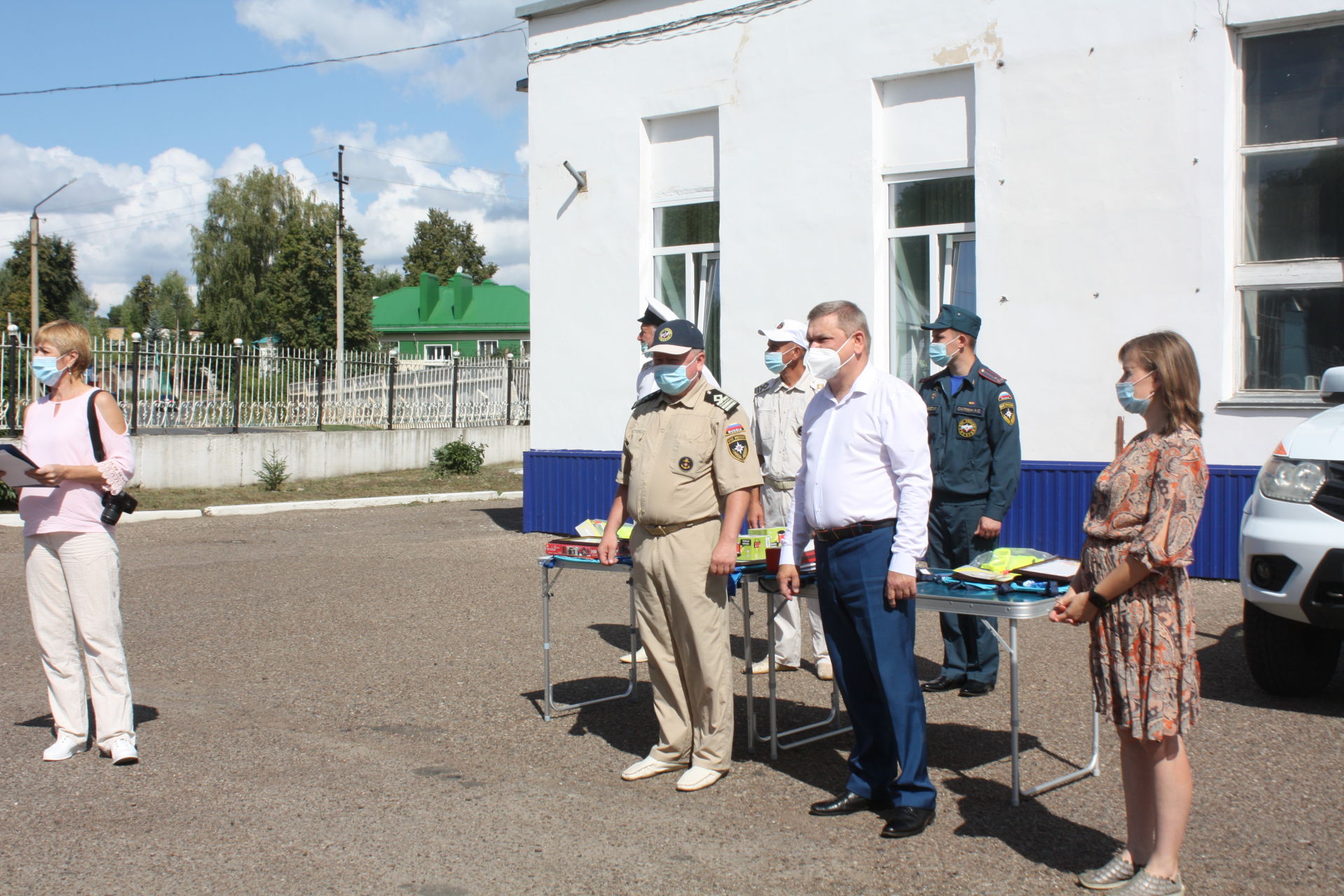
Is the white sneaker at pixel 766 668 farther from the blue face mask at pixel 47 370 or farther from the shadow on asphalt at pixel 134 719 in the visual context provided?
the blue face mask at pixel 47 370

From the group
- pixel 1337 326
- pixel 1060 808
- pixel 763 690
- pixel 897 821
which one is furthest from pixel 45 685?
pixel 1337 326

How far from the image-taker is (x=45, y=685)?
6.51 m

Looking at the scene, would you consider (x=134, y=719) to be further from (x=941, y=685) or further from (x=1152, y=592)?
(x=1152, y=592)

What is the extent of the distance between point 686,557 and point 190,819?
2114 mm

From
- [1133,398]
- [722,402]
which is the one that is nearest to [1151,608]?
[1133,398]

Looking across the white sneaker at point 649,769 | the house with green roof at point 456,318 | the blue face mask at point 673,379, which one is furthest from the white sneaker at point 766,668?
the house with green roof at point 456,318

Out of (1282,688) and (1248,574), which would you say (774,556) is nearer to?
(1248,574)

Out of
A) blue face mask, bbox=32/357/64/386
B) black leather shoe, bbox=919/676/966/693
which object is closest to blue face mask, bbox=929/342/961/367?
black leather shoe, bbox=919/676/966/693

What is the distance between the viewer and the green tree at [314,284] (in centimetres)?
5419

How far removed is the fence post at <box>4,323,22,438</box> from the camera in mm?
16734

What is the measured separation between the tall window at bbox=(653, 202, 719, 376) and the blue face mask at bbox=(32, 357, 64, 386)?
7459 mm

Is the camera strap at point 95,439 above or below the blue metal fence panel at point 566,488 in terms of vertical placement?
above

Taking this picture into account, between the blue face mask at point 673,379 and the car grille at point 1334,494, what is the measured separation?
297 centimetres

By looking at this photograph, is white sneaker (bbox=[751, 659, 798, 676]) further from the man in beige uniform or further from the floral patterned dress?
the floral patterned dress
